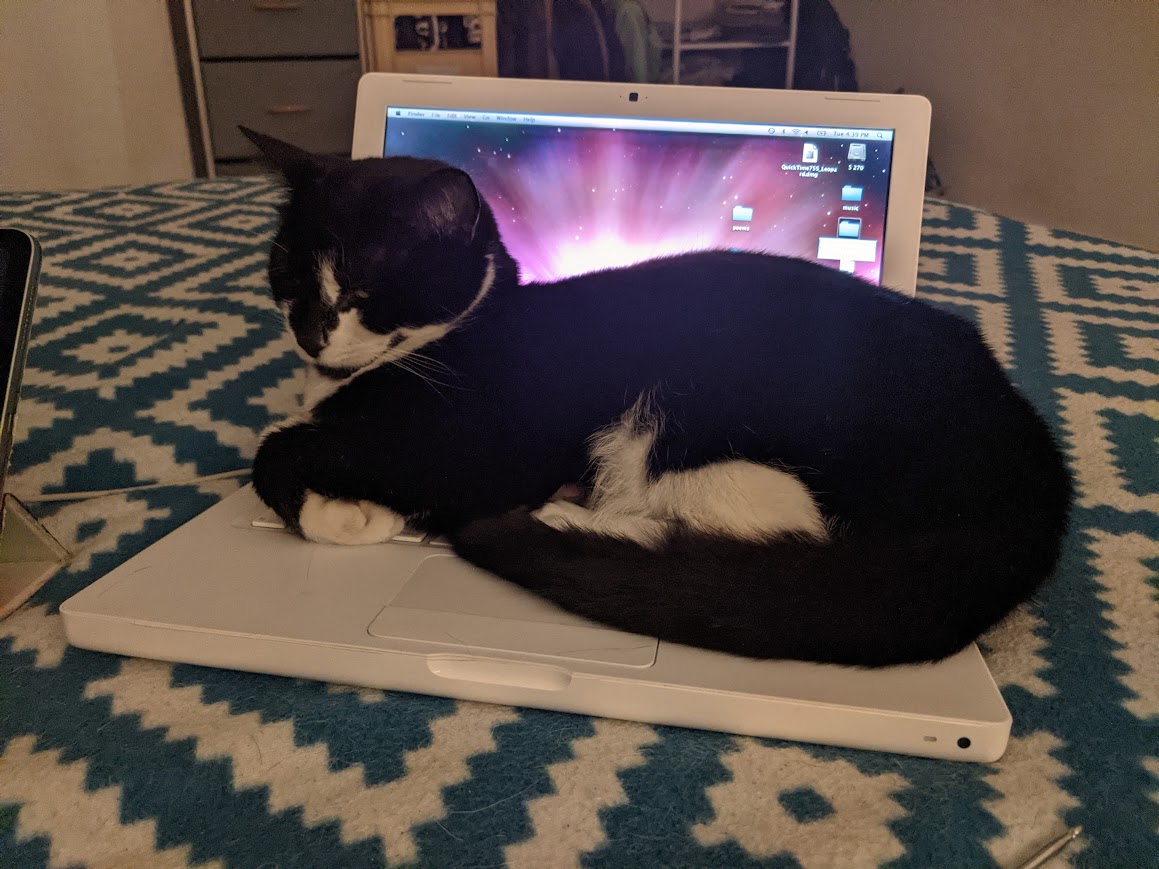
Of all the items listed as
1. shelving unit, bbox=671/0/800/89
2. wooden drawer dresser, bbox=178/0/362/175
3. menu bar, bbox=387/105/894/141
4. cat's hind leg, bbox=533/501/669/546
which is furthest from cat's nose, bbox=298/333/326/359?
shelving unit, bbox=671/0/800/89

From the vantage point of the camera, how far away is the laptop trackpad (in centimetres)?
53

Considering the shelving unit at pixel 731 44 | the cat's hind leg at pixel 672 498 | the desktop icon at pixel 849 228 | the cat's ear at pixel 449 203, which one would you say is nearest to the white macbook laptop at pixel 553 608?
the desktop icon at pixel 849 228

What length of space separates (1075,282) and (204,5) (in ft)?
9.66

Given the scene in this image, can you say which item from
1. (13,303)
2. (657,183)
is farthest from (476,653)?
(657,183)

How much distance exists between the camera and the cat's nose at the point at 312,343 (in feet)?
2.48

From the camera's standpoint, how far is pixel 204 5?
9.65 ft

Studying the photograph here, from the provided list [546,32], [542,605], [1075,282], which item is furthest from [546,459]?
[546,32]

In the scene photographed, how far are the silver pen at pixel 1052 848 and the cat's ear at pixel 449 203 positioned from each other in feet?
2.05

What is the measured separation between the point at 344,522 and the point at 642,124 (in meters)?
0.58

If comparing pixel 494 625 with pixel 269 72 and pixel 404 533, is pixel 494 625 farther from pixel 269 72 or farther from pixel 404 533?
pixel 269 72

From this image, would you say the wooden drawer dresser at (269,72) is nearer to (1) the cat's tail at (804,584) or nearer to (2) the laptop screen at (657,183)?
(2) the laptop screen at (657,183)

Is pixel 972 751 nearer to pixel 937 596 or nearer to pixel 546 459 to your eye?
pixel 937 596

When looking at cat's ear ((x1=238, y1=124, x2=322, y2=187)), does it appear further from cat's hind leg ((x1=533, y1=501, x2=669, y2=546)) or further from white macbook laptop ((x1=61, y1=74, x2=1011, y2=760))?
cat's hind leg ((x1=533, y1=501, x2=669, y2=546))

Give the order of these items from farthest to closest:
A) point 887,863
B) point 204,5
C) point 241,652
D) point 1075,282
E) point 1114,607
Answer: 1. point 204,5
2. point 1075,282
3. point 1114,607
4. point 241,652
5. point 887,863
